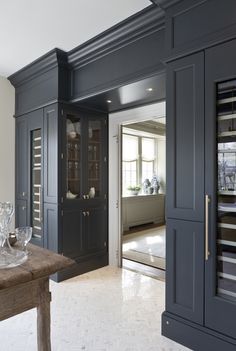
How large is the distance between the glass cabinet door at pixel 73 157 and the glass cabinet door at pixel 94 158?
194 millimetres

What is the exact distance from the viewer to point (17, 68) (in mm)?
3900

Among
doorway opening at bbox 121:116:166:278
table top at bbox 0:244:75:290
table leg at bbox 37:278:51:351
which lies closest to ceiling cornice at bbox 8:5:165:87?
table top at bbox 0:244:75:290

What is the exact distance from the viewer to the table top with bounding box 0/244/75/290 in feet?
4.23

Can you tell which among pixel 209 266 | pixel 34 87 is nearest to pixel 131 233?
pixel 34 87

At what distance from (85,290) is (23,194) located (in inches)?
70.3

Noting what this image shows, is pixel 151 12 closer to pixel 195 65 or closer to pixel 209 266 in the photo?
pixel 195 65

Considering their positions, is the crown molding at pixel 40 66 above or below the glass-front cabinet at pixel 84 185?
above

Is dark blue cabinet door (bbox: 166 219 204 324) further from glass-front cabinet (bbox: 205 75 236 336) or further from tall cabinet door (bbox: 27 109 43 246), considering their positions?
tall cabinet door (bbox: 27 109 43 246)

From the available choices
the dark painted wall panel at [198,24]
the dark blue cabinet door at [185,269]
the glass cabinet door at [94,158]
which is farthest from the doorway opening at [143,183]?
the dark painted wall panel at [198,24]

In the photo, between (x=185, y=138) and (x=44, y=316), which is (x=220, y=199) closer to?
(x=185, y=138)

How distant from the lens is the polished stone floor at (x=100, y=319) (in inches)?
87.4

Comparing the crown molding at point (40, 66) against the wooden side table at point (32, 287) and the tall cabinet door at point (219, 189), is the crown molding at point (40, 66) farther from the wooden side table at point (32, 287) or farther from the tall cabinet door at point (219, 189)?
the wooden side table at point (32, 287)

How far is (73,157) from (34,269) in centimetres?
248

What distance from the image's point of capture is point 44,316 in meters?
1.62
